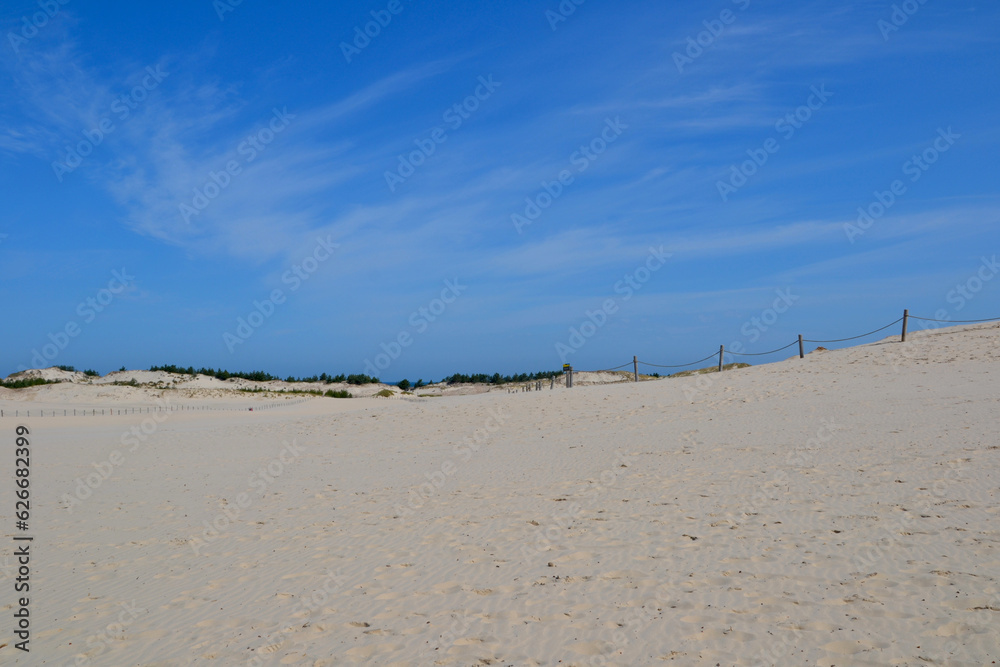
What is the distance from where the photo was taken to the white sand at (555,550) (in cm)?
461

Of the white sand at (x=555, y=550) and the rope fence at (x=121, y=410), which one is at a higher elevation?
the rope fence at (x=121, y=410)

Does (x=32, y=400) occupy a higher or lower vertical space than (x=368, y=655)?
higher

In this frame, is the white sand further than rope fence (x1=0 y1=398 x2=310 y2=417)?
No

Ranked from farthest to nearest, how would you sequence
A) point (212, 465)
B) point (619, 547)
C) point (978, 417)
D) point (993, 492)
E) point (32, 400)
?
point (32, 400) < point (212, 465) < point (978, 417) < point (993, 492) < point (619, 547)

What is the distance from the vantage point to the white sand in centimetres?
461

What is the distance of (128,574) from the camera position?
6711mm

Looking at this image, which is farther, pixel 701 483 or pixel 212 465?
pixel 212 465

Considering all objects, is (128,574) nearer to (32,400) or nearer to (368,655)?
(368,655)

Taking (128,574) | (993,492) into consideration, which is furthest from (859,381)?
(128,574)

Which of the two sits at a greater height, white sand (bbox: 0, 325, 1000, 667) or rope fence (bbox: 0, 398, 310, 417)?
rope fence (bbox: 0, 398, 310, 417)

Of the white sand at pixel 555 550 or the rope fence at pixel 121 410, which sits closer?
the white sand at pixel 555 550

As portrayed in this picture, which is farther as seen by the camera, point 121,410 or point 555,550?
point 121,410

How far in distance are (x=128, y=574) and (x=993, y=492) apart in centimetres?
1055

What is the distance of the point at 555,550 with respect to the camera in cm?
674
